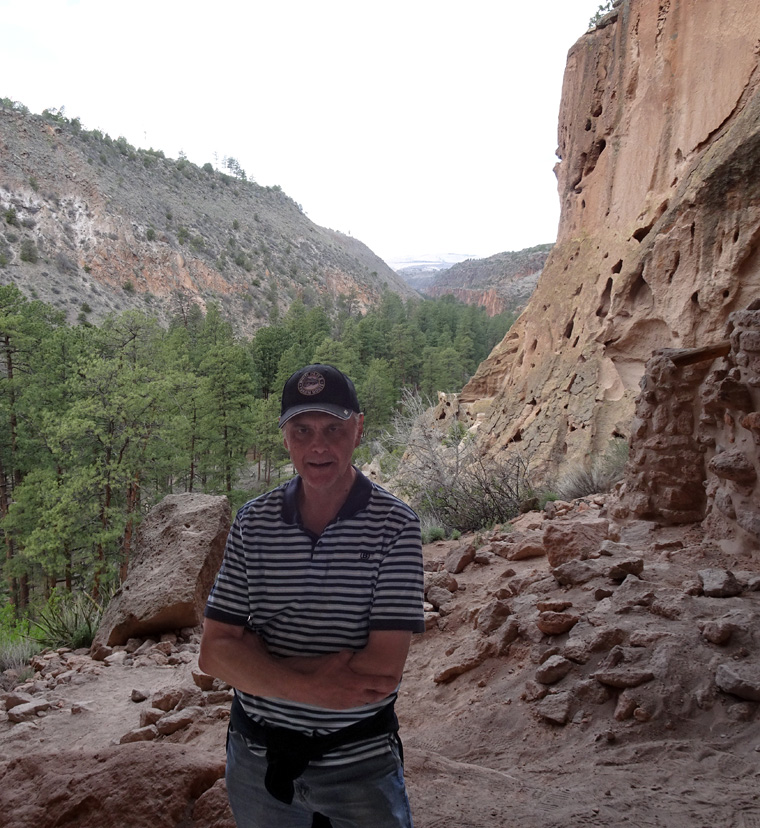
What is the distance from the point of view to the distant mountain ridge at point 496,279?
83.4 m

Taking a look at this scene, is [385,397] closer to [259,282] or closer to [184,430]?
[184,430]

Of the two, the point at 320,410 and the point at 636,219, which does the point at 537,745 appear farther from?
the point at 636,219

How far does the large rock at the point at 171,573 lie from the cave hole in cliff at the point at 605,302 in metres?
8.50

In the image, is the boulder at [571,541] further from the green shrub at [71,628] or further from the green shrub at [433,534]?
the green shrub at [71,628]

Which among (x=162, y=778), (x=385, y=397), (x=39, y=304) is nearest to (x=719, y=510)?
(x=162, y=778)

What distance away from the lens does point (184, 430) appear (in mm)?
18500

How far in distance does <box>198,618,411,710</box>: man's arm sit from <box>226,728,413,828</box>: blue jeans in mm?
180

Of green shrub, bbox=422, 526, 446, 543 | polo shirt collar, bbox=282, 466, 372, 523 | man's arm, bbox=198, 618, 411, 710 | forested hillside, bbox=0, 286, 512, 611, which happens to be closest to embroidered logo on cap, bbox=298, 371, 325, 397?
polo shirt collar, bbox=282, 466, 372, 523

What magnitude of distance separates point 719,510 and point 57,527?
13676 mm

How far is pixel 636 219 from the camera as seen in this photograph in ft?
37.3

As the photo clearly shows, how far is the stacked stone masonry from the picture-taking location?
4.20 meters

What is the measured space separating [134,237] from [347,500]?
67063 mm

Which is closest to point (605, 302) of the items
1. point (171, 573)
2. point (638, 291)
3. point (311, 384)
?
point (638, 291)

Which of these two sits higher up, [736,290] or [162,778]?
[736,290]
